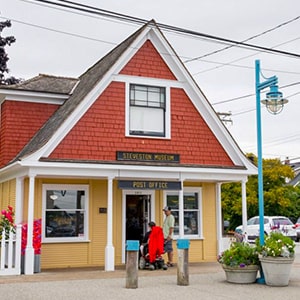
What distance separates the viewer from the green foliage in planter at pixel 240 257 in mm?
12820

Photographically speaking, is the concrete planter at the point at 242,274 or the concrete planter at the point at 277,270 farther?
the concrete planter at the point at 242,274

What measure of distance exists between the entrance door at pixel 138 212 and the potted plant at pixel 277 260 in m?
5.95

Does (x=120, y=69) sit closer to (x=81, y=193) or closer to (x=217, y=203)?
(x=81, y=193)

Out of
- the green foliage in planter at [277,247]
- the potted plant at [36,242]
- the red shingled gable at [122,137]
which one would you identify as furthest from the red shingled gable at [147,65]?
the green foliage in planter at [277,247]

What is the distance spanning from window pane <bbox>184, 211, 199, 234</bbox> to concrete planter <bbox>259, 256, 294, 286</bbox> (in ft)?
20.8

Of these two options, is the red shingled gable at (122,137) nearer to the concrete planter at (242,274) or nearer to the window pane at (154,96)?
the window pane at (154,96)

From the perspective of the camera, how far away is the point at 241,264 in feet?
41.9

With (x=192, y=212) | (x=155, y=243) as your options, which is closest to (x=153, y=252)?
(x=155, y=243)

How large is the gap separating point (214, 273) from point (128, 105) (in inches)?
224

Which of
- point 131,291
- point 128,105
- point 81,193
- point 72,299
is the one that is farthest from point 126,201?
point 72,299

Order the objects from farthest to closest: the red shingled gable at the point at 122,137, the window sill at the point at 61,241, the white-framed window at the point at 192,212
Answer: the white-framed window at the point at 192,212, the window sill at the point at 61,241, the red shingled gable at the point at 122,137

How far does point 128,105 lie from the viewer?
55.2 feet

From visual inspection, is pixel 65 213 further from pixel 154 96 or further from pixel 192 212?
pixel 154 96

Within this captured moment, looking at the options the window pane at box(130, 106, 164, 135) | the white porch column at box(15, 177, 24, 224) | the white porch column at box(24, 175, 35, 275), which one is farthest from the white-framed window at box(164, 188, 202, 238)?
the white porch column at box(24, 175, 35, 275)
